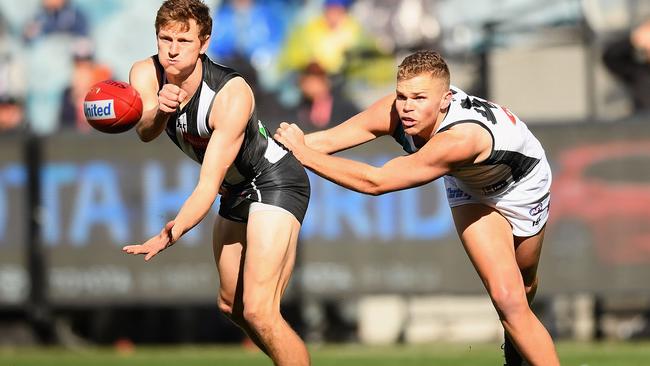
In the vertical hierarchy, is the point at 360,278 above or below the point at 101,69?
below

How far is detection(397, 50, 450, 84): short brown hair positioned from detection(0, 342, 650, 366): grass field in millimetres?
4052

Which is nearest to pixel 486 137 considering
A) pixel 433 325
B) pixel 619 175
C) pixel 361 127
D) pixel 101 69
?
pixel 361 127

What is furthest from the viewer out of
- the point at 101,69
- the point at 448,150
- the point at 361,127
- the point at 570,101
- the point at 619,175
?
the point at 101,69

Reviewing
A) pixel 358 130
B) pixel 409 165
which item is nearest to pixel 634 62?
pixel 358 130

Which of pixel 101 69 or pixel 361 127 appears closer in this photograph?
pixel 361 127

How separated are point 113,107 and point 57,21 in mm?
8015

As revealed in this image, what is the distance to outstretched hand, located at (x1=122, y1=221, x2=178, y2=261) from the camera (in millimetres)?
6680

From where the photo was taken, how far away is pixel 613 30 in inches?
522

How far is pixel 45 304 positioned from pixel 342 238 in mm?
3142

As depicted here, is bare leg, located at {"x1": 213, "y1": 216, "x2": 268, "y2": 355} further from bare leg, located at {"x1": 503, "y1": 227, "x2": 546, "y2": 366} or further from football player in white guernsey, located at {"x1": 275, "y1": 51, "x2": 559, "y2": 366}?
bare leg, located at {"x1": 503, "y1": 227, "x2": 546, "y2": 366}

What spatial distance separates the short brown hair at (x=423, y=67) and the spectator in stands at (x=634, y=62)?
6.00 meters

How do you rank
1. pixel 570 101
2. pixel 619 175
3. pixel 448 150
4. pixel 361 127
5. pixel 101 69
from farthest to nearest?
pixel 101 69 → pixel 570 101 → pixel 619 175 → pixel 361 127 → pixel 448 150

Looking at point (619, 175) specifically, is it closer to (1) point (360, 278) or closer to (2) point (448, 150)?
(1) point (360, 278)

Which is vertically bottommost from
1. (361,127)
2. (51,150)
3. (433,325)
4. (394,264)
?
(433,325)
